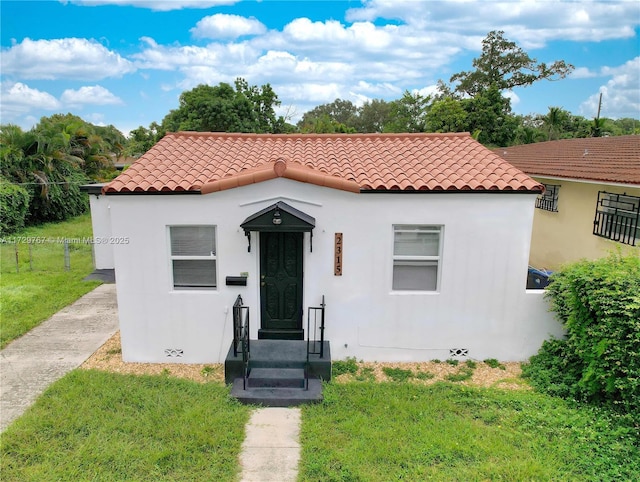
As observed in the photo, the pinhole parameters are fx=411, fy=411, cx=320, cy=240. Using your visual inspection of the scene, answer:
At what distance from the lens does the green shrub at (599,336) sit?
207 inches

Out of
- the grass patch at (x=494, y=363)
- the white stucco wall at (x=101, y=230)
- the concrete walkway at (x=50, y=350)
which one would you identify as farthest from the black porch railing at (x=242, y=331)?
the white stucco wall at (x=101, y=230)

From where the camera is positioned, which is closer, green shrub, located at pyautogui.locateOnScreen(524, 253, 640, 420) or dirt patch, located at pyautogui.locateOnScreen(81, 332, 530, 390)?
green shrub, located at pyautogui.locateOnScreen(524, 253, 640, 420)

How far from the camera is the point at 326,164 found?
Answer: 768 cm

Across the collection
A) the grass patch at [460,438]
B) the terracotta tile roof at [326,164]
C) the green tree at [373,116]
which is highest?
the green tree at [373,116]

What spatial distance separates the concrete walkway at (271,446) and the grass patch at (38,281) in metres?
5.93

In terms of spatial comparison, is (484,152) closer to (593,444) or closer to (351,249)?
(351,249)

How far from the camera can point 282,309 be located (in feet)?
24.2

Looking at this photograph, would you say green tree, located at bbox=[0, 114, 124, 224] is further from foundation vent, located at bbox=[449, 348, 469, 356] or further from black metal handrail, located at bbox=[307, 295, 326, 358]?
foundation vent, located at bbox=[449, 348, 469, 356]

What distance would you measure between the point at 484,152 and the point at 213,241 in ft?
18.2

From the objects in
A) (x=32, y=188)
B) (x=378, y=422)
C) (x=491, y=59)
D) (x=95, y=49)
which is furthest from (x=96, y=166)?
(x=491, y=59)

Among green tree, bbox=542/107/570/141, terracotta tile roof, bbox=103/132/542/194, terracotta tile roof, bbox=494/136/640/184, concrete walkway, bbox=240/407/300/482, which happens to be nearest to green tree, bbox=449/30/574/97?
green tree, bbox=542/107/570/141

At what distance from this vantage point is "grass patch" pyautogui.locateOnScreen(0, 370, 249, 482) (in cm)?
470

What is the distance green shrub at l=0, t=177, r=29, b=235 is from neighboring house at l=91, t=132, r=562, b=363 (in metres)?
16.2

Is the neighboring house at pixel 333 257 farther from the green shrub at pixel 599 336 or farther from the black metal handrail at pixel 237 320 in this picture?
the green shrub at pixel 599 336
